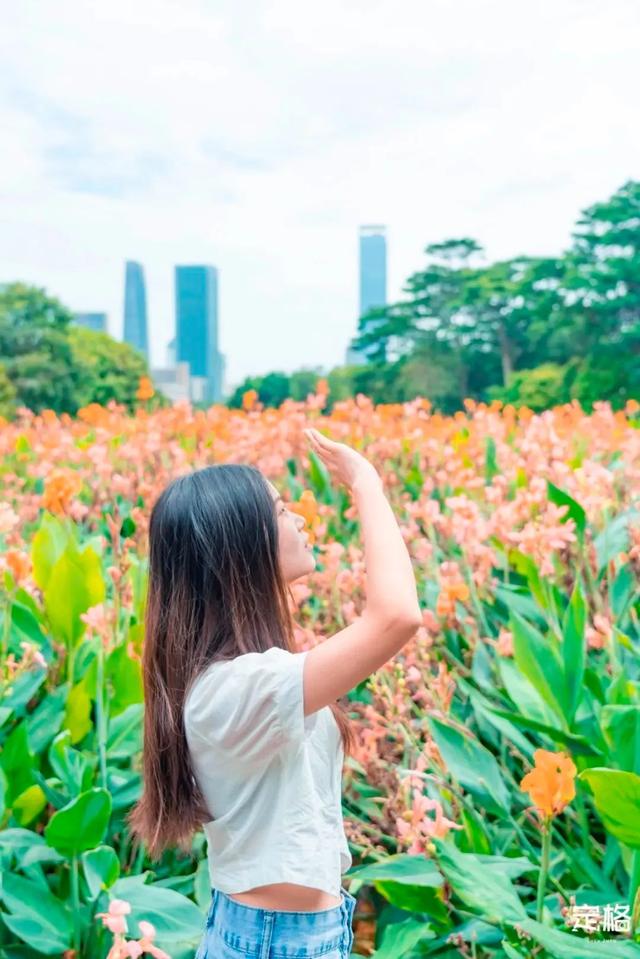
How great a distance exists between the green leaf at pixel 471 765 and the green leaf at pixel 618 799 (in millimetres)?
376

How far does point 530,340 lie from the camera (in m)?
29.5

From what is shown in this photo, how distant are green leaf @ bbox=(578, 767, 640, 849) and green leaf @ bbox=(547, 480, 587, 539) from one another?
1.13 meters

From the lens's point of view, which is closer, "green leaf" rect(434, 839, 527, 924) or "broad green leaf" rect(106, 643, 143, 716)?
"green leaf" rect(434, 839, 527, 924)

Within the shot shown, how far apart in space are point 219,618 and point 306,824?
262 millimetres

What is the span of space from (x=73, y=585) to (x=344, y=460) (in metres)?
1.11

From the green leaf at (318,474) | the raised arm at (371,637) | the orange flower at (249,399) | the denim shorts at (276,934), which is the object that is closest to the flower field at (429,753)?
the denim shorts at (276,934)

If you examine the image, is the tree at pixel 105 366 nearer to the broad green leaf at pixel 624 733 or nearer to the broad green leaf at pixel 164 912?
the broad green leaf at pixel 164 912

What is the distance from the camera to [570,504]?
100 inches

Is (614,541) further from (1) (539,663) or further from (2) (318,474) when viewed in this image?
(2) (318,474)

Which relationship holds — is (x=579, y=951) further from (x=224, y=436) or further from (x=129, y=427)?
(x=129, y=427)

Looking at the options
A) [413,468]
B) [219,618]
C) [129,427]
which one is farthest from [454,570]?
[129,427]

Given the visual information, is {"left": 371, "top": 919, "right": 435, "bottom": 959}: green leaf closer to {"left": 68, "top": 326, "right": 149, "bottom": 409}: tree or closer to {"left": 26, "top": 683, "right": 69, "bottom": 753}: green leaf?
{"left": 26, "top": 683, "right": 69, "bottom": 753}: green leaf

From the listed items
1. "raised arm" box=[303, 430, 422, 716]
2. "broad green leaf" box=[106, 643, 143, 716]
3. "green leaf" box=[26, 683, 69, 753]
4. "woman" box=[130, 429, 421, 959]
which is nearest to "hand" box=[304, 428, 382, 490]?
"woman" box=[130, 429, 421, 959]

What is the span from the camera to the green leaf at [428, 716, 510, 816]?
1869 millimetres
